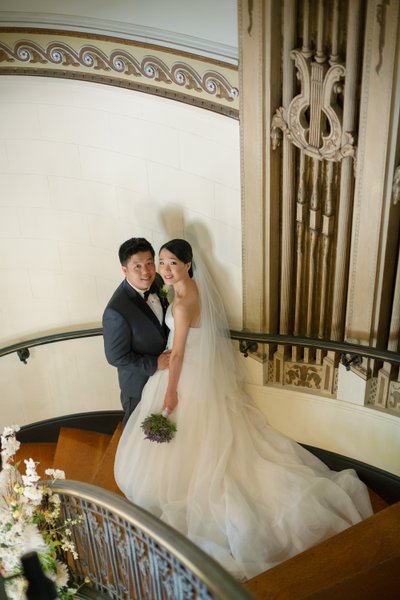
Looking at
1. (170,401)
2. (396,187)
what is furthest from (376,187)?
(170,401)

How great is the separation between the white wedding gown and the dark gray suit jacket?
12 cm

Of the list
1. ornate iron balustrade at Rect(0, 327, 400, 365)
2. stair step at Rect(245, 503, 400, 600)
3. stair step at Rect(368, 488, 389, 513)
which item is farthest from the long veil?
stair step at Rect(245, 503, 400, 600)

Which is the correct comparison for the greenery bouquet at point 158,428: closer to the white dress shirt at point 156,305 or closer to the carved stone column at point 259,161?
the white dress shirt at point 156,305

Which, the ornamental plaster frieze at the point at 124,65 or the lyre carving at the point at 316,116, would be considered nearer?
the lyre carving at the point at 316,116

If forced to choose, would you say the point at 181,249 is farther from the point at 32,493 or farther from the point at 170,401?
the point at 32,493

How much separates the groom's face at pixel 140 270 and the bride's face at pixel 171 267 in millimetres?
111

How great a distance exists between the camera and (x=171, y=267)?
11.5 feet

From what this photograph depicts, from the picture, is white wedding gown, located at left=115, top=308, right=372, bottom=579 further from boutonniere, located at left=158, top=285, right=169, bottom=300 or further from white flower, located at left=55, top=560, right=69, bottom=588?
white flower, located at left=55, top=560, right=69, bottom=588

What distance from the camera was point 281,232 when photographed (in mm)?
3486

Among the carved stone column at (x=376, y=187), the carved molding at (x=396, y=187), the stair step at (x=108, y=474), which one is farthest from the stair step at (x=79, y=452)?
the carved molding at (x=396, y=187)

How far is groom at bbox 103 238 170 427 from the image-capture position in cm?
360

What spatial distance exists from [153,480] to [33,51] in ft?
8.84

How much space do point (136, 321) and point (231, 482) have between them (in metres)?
1.16

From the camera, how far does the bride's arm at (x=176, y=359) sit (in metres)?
3.65
